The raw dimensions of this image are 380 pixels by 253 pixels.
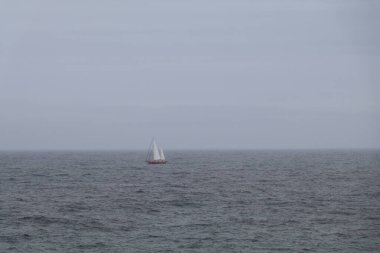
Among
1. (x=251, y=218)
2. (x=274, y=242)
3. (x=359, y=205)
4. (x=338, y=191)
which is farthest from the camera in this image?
(x=338, y=191)

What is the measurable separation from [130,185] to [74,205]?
27.2m

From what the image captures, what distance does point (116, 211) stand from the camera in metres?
54.0

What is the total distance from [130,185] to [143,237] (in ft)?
149

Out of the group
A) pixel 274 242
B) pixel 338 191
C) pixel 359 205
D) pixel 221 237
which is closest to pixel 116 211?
pixel 221 237

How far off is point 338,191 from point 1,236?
48694mm

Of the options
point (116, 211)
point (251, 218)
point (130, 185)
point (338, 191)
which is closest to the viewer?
point (251, 218)

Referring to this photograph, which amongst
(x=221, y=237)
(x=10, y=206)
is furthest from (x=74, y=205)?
(x=221, y=237)

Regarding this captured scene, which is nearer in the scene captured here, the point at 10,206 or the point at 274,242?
the point at 274,242

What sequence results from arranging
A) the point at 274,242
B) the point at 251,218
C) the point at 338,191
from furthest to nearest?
the point at 338,191 < the point at 251,218 < the point at 274,242

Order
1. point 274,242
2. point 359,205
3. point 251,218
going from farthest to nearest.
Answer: point 359,205
point 251,218
point 274,242

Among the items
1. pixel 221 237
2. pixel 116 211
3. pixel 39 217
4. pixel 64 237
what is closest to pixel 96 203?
pixel 116 211

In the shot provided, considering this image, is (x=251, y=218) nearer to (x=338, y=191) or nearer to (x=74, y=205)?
(x=74, y=205)

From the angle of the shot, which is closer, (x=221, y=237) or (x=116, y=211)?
(x=221, y=237)

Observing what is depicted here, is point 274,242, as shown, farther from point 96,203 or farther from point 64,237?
point 96,203
